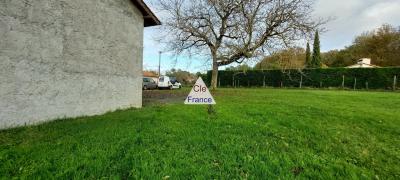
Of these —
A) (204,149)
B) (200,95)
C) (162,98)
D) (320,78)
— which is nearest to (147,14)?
(162,98)

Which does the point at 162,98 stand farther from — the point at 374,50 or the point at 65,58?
the point at 374,50

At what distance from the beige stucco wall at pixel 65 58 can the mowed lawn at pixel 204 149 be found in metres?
0.85

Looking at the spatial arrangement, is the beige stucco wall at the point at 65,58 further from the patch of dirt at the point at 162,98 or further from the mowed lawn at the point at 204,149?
the patch of dirt at the point at 162,98

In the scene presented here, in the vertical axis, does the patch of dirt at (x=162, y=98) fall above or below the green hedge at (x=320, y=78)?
below

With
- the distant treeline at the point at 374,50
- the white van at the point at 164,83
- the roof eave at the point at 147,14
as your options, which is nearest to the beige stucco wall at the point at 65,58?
the roof eave at the point at 147,14

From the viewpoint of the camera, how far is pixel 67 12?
8.65 metres

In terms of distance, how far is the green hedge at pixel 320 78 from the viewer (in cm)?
3052

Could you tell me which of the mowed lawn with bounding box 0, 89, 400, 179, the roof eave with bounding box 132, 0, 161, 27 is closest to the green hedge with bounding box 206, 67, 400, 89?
the roof eave with bounding box 132, 0, 161, 27

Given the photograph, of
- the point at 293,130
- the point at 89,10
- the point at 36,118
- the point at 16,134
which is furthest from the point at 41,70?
the point at 293,130

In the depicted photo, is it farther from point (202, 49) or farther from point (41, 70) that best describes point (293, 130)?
point (202, 49)

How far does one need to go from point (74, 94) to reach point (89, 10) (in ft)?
10.2

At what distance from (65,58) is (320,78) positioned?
32988 millimetres

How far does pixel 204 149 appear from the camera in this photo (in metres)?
5.46

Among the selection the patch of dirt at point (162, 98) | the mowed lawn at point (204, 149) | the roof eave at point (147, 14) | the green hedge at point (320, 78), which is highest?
the roof eave at point (147, 14)
